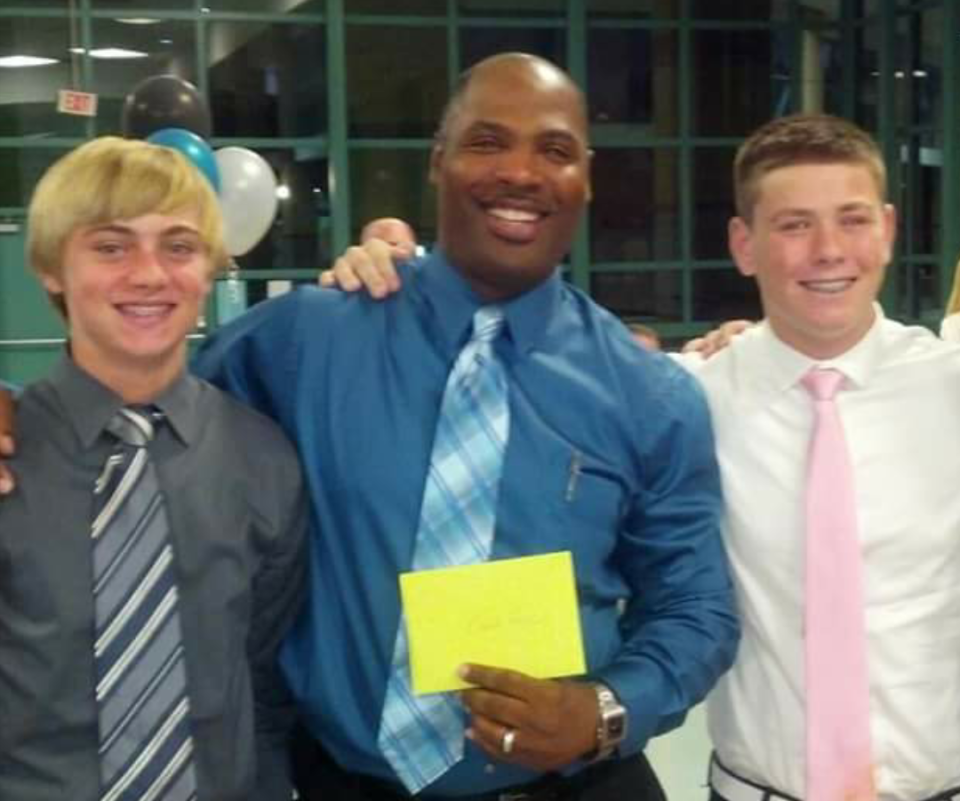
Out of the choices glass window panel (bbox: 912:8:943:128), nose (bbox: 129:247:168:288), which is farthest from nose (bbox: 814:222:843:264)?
glass window panel (bbox: 912:8:943:128)

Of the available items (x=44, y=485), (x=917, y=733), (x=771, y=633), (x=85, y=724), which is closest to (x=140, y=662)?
(x=85, y=724)

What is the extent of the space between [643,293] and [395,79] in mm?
2093

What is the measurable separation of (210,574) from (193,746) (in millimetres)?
215

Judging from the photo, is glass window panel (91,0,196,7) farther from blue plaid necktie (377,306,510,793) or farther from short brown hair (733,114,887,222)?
blue plaid necktie (377,306,510,793)

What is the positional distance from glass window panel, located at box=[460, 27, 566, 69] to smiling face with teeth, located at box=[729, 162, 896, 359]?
6.63 metres

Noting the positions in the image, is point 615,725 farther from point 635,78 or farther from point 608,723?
point 635,78

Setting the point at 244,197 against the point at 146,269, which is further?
the point at 244,197

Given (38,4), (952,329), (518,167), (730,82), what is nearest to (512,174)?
(518,167)

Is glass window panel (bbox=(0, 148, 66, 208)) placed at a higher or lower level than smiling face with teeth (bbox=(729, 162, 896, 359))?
higher

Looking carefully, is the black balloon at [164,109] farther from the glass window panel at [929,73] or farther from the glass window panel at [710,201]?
the glass window panel at [929,73]

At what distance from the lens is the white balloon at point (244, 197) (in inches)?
222

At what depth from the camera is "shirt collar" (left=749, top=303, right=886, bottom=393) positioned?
1.99 metres

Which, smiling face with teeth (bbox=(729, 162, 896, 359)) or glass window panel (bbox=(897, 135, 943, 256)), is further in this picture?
glass window panel (bbox=(897, 135, 943, 256))

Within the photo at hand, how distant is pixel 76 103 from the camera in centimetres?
759
